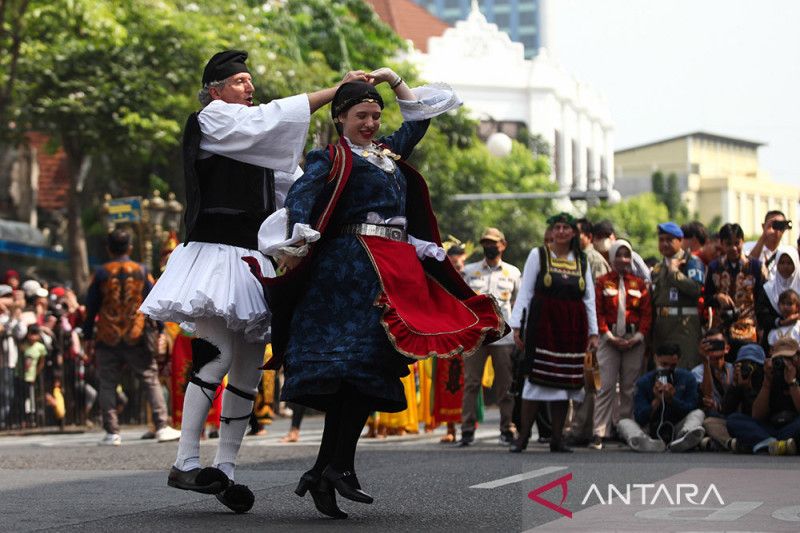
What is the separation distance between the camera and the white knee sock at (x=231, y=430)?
8.23m

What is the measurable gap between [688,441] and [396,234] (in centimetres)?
614

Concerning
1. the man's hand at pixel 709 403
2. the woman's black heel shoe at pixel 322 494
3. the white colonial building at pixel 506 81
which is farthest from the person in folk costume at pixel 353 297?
the white colonial building at pixel 506 81

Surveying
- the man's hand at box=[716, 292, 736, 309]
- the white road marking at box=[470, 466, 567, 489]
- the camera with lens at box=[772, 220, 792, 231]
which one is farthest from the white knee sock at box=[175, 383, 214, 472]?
the camera with lens at box=[772, 220, 792, 231]

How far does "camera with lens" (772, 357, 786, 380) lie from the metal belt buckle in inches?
235

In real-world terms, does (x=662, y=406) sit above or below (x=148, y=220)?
below

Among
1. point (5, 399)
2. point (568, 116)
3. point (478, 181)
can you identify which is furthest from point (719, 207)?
point (5, 399)

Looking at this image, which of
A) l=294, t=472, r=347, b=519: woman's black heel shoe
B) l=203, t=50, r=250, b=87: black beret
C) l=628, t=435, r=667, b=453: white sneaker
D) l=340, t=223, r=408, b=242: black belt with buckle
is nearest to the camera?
l=294, t=472, r=347, b=519: woman's black heel shoe

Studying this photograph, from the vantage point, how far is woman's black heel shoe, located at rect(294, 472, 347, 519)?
7.70m

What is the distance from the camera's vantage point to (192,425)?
816 cm

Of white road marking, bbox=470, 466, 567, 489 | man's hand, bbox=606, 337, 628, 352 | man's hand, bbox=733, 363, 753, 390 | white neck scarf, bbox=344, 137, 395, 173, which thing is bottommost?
white road marking, bbox=470, 466, 567, 489

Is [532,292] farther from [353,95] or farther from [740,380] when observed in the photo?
[353,95]

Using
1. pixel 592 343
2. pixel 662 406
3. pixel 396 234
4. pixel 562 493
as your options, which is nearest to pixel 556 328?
pixel 592 343

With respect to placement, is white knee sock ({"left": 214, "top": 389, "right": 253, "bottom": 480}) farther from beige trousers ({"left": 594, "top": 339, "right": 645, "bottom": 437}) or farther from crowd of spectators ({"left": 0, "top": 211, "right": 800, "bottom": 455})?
beige trousers ({"left": 594, "top": 339, "right": 645, "bottom": 437})

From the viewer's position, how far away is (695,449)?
13.9 meters
